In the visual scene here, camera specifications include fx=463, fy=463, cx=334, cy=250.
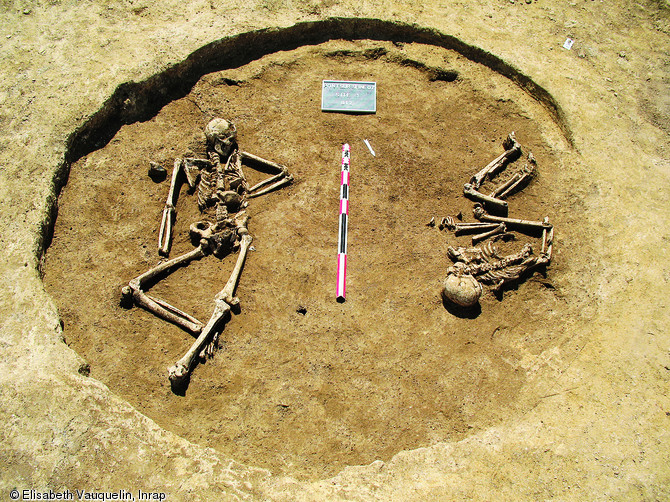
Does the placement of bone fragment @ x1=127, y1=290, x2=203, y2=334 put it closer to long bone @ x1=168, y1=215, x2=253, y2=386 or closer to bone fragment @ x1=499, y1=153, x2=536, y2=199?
long bone @ x1=168, y1=215, x2=253, y2=386

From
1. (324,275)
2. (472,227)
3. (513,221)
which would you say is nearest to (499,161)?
(513,221)

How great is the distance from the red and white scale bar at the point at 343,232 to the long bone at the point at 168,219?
2.54 metres

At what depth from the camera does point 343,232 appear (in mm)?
7176

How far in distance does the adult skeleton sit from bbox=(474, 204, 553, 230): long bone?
10.1 feet

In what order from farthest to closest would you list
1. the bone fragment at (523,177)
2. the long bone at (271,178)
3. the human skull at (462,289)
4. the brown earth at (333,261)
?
1. the bone fragment at (523,177)
2. the long bone at (271,178)
3. the human skull at (462,289)
4. the brown earth at (333,261)

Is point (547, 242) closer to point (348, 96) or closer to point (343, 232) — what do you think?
point (343, 232)

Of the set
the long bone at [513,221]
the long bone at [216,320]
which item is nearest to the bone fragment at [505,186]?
the long bone at [513,221]

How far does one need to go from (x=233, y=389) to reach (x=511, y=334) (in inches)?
153

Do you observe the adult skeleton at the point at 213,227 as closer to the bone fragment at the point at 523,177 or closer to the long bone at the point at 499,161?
→ the long bone at the point at 499,161

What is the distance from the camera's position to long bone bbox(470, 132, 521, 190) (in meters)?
7.64

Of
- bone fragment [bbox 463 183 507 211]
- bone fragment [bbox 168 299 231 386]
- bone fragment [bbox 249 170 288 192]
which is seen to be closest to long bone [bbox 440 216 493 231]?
bone fragment [bbox 463 183 507 211]

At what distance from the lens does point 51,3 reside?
28.5 feet

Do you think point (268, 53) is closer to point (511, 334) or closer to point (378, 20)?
point (378, 20)

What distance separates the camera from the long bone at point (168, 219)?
6.84m
